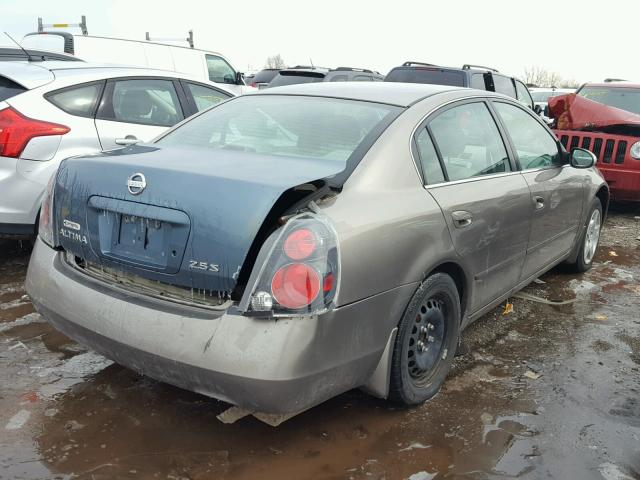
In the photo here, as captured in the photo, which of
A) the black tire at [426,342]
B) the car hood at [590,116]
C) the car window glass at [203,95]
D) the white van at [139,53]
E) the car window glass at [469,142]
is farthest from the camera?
the white van at [139,53]

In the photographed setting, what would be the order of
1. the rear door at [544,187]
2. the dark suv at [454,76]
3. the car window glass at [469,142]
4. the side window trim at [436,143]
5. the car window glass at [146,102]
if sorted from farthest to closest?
the dark suv at [454,76], the car window glass at [146,102], the rear door at [544,187], the car window glass at [469,142], the side window trim at [436,143]

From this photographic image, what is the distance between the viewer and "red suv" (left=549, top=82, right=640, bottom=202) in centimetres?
747

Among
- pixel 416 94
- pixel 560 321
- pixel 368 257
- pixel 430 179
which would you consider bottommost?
pixel 560 321

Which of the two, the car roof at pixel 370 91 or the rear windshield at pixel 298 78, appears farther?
the rear windshield at pixel 298 78

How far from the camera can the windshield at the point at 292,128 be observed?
306 cm

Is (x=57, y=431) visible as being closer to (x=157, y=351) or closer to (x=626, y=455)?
(x=157, y=351)

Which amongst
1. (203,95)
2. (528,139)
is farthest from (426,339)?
(203,95)

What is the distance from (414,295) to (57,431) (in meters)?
1.68

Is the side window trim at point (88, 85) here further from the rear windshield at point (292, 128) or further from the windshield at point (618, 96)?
the windshield at point (618, 96)

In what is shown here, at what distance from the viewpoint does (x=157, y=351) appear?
2.45 m

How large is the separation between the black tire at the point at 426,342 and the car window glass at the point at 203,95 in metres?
3.91

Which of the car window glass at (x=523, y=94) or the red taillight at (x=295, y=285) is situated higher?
the car window glass at (x=523, y=94)

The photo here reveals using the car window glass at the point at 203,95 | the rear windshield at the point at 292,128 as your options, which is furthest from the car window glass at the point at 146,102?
the rear windshield at the point at 292,128

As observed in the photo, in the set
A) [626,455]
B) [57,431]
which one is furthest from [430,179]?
[57,431]
